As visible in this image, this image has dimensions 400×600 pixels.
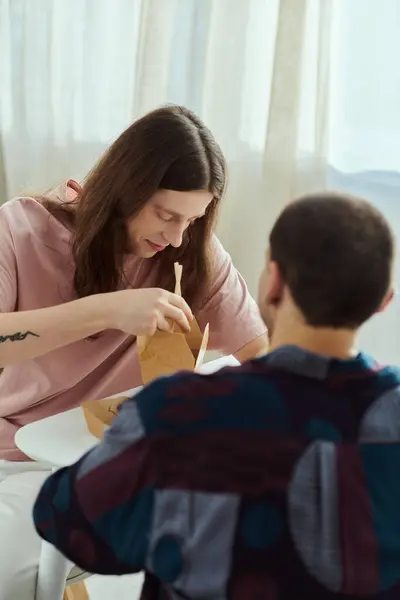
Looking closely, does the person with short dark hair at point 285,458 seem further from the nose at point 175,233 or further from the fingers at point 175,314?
the nose at point 175,233

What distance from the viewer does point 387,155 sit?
56.1 inches

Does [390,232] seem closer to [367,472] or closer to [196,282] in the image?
[367,472]

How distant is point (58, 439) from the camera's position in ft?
3.21

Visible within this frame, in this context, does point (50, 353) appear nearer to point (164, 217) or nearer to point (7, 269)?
point (7, 269)

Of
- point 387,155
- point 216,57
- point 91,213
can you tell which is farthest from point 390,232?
point 216,57

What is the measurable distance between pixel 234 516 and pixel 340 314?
206mm

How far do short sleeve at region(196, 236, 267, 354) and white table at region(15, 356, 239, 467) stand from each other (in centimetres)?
38

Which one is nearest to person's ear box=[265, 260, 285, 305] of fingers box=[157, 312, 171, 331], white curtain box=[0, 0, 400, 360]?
fingers box=[157, 312, 171, 331]

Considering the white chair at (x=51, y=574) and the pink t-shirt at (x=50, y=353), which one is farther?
the pink t-shirt at (x=50, y=353)

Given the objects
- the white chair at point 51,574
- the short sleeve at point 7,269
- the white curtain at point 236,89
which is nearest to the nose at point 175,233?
the short sleeve at point 7,269

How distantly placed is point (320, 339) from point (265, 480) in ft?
0.47

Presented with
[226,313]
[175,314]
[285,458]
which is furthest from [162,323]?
[285,458]

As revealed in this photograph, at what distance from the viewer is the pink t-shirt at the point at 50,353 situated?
1.24 metres

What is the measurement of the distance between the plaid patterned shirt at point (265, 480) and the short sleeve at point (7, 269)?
60 centimetres
